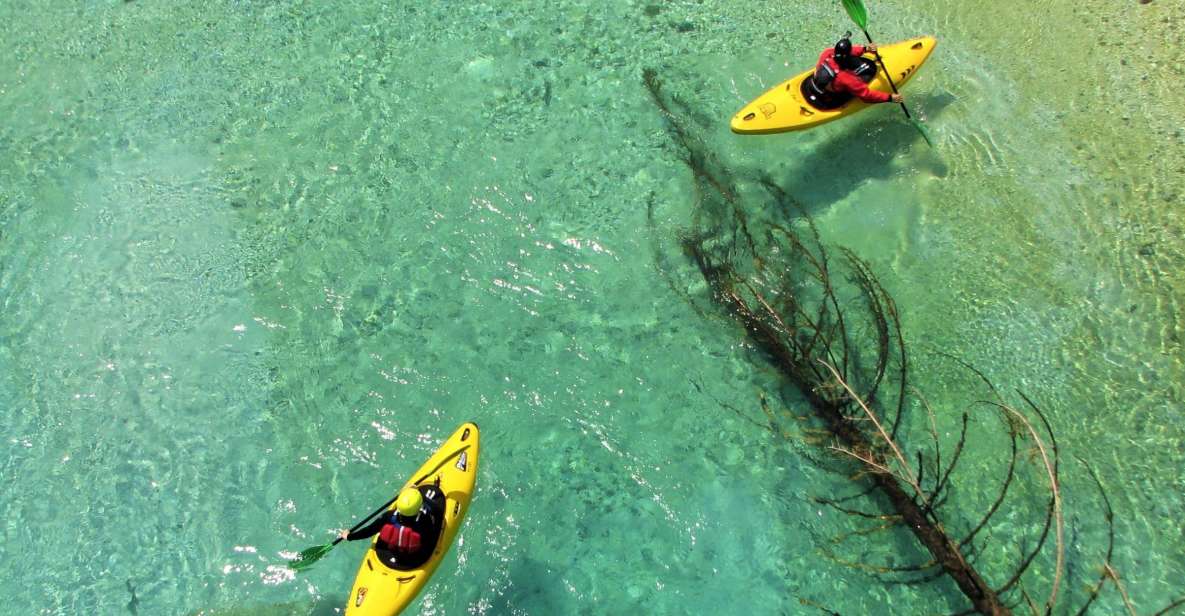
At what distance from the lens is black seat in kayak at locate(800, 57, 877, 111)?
7.45m

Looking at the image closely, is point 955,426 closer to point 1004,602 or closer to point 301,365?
point 1004,602

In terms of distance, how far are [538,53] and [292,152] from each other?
2.73 meters

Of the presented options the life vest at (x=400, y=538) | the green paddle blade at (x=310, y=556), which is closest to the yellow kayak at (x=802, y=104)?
the life vest at (x=400, y=538)

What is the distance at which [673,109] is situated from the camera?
834cm

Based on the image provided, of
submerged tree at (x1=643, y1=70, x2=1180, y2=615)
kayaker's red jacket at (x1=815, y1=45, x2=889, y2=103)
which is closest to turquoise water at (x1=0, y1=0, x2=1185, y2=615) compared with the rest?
submerged tree at (x1=643, y1=70, x2=1180, y2=615)

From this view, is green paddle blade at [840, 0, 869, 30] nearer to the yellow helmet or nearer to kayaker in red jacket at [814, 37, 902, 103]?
kayaker in red jacket at [814, 37, 902, 103]

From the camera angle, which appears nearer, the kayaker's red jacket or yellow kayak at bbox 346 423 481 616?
yellow kayak at bbox 346 423 481 616

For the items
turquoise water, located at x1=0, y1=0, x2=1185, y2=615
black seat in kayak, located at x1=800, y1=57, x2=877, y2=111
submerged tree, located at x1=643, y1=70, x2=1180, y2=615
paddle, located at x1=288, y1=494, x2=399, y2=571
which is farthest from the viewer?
black seat in kayak, located at x1=800, y1=57, x2=877, y2=111

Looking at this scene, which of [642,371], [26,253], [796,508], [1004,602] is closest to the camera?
[1004,602]

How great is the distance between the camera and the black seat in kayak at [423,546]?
588cm

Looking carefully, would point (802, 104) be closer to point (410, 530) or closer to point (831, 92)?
point (831, 92)

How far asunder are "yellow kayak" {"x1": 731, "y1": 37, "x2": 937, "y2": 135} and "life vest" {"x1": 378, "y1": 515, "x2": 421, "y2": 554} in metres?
4.46

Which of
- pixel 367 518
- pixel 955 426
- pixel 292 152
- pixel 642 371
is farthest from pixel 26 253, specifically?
pixel 955 426

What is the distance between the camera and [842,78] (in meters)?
7.30
